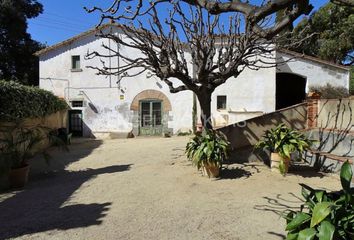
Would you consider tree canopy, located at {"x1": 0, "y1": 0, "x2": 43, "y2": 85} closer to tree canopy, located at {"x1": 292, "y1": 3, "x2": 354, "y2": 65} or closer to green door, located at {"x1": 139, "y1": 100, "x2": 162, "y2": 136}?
green door, located at {"x1": 139, "y1": 100, "x2": 162, "y2": 136}

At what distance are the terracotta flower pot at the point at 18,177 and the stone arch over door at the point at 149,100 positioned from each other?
11.9 meters

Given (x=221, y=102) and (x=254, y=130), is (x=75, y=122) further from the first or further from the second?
(x=254, y=130)

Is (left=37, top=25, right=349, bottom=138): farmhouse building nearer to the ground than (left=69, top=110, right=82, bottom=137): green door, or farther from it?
farther from it

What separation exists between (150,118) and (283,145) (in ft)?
41.0

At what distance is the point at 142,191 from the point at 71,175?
9.04ft

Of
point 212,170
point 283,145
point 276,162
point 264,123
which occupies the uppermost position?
point 264,123

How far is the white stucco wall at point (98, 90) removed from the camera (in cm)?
1878

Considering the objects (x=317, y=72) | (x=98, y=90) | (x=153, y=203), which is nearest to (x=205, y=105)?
(x=153, y=203)

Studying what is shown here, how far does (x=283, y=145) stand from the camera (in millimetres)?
7402

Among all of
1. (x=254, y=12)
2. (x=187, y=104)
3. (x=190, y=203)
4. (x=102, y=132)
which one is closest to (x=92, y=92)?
(x=102, y=132)

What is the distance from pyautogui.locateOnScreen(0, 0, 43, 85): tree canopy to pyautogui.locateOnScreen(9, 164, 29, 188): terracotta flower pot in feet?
64.0

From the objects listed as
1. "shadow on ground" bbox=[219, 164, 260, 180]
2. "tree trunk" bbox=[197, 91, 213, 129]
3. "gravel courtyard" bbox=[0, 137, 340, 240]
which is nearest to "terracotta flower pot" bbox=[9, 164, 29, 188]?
"gravel courtyard" bbox=[0, 137, 340, 240]

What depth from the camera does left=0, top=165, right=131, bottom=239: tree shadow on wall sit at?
14.8 ft

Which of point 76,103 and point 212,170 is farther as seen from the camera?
point 76,103
